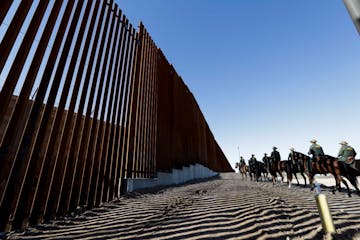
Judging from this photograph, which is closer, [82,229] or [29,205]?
[82,229]

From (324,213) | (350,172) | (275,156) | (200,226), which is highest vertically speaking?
(275,156)

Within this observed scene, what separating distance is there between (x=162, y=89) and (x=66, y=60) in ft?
28.2

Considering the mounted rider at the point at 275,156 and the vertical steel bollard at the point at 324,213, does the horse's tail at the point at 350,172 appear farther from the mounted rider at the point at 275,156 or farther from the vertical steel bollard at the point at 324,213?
the vertical steel bollard at the point at 324,213

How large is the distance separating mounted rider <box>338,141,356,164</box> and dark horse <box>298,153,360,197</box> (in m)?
0.23

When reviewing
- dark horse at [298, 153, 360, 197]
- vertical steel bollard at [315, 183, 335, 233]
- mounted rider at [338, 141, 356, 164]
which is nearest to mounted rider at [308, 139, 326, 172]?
dark horse at [298, 153, 360, 197]

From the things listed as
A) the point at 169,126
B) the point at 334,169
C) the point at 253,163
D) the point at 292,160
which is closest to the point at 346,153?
the point at 334,169

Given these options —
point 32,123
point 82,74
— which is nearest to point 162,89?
point 82,74

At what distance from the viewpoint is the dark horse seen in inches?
285

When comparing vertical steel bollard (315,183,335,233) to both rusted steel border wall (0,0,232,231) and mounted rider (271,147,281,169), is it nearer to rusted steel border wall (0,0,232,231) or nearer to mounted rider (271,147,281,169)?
rusted steel border wall (0,0,232,231)

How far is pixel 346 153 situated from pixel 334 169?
0.89m

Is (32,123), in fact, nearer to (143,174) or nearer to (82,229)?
(82,229)

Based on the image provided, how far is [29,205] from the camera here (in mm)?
3695

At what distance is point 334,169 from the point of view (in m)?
7.78

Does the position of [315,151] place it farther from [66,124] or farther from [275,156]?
[66,124]
